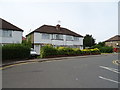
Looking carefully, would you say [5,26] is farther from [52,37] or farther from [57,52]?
[57,52]

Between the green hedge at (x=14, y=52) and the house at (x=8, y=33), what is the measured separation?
1034cm

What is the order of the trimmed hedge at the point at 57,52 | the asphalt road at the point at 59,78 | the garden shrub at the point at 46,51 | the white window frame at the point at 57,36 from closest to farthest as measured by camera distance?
the asphalt road at the point at 59,78
the garden shrub at the point at 46,51
the trimmed hedge at the point at 57,52
the white window frame at the point at 57,36

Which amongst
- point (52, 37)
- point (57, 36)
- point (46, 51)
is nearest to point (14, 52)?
point (46, 51)

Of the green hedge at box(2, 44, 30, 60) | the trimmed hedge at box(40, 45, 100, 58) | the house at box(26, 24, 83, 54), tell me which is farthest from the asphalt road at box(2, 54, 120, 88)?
the house at box(26, 24, 83, 54)

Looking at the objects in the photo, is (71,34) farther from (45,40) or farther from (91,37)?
(91,37)

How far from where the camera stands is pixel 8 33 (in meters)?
28.0

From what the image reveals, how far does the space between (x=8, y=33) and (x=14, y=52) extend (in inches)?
478

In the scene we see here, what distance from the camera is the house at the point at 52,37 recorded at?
3328cm

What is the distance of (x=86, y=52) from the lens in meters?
28.8

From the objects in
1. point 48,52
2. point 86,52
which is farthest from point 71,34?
point 48,52

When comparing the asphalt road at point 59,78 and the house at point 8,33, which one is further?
the house at point 8,33

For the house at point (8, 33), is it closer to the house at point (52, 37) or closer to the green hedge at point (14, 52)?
the house at point (52, 37)

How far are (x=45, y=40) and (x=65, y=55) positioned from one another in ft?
39.2

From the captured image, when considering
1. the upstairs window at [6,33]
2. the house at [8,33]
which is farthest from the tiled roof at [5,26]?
the upstairs window at [6,33]
